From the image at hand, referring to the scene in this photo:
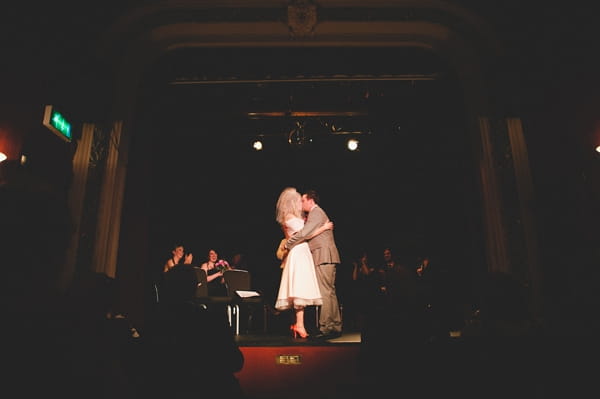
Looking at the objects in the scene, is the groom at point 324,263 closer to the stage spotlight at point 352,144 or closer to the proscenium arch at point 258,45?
the proscenium arch at point 258,45

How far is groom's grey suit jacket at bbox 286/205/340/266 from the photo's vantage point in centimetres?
407

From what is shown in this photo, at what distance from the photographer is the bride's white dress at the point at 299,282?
3918 millimetres

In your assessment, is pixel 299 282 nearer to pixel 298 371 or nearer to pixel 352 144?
pixel 298 371

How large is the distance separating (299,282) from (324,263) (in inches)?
13.7

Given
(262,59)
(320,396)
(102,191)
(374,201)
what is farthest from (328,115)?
(320,396)

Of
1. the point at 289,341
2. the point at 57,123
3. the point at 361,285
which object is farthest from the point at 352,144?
the point at 57,123

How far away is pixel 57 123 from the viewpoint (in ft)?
11.7

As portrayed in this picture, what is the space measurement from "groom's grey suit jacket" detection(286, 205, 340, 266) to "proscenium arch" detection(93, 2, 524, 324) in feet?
5.45

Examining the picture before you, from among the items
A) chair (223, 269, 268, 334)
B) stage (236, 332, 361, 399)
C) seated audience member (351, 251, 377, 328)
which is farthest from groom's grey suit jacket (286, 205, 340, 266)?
seated audience member (351, 251, 377, 328)

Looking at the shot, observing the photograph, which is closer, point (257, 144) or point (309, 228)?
point (309, 228)

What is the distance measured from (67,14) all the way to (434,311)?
14.2ft

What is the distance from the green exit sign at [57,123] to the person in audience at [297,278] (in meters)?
2.32

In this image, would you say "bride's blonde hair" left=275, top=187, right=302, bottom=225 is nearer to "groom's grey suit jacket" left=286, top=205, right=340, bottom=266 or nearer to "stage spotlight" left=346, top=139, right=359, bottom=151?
"groom's grey suit jacket" left=286, top=205, right=340, bottom=266

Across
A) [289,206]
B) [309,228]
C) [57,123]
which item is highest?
[57,123]
